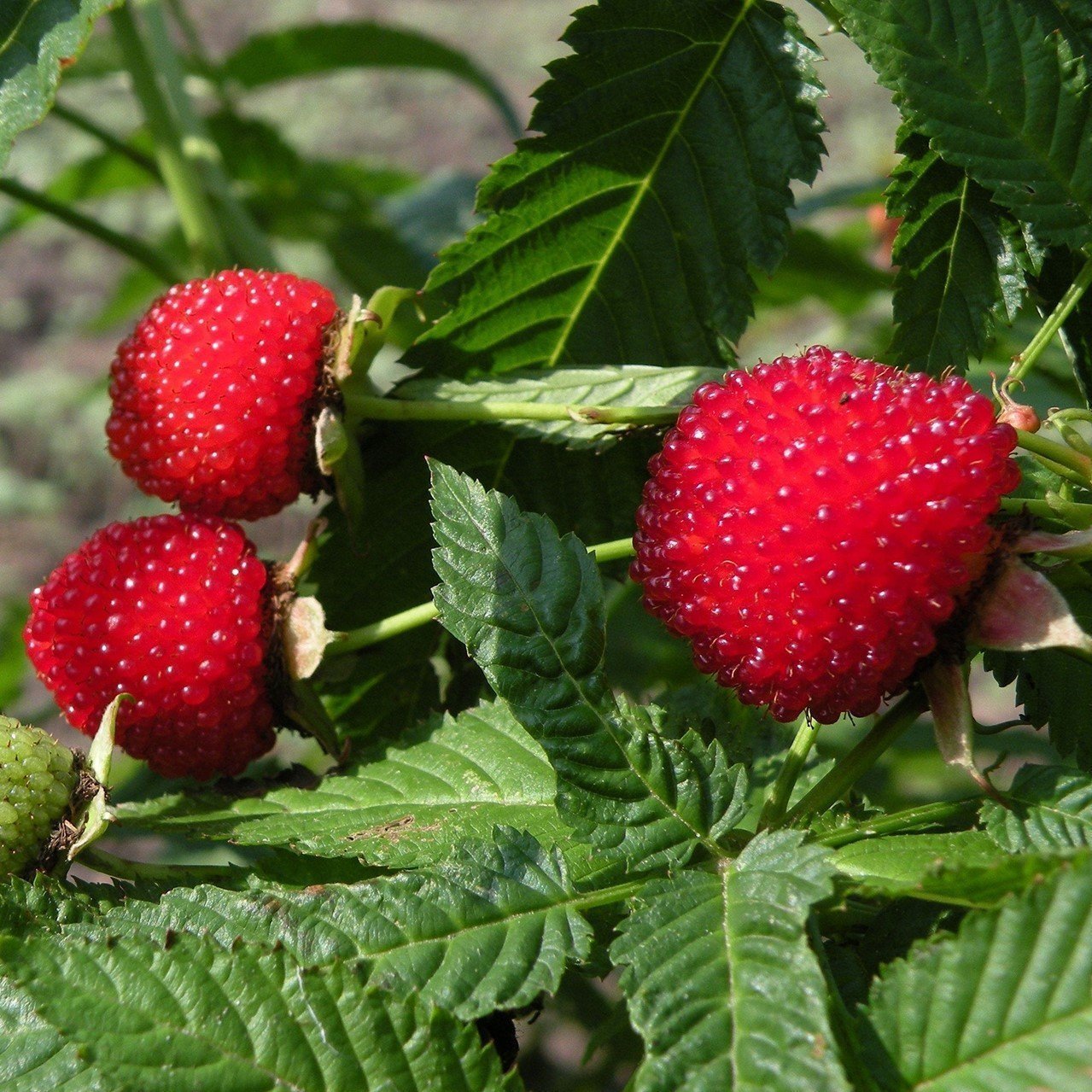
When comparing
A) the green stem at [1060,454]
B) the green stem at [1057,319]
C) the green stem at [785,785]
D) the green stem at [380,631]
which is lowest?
the green stem at [380,631]

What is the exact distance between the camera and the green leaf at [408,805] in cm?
101

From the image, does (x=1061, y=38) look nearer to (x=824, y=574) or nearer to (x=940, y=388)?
(x=940, y=388)

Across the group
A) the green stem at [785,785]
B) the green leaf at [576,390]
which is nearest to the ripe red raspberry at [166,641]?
the green leaf at [576,390]

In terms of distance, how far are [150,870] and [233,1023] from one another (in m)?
0.40

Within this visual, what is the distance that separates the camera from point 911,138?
3.71 ft

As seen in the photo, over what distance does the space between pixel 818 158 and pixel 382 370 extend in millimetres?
2958

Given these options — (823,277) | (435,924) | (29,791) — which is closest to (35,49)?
(29,791)

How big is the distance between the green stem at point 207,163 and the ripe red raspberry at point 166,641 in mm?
825

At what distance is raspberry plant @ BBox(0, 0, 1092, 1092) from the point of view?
77cm

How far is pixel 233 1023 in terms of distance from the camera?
77 centimetres

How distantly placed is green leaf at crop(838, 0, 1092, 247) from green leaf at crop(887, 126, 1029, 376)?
0.24 feet

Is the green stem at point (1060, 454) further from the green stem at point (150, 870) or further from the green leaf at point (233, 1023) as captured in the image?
the green stem at point (150, 870)

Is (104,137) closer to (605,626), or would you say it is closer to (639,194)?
(639,194)

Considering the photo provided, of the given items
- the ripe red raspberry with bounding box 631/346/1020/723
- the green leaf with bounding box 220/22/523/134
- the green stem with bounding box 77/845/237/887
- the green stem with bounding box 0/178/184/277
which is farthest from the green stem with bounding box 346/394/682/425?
the green leaf with bounding box 220/22/523/134
